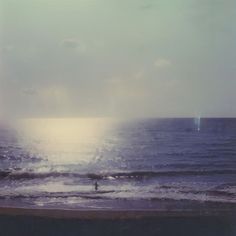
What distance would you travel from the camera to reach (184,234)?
Result: 82.2 inches

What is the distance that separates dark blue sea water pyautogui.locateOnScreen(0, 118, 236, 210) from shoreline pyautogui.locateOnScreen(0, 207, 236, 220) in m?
0.03

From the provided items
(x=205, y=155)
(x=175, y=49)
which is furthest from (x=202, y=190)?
(x=175, y=49)

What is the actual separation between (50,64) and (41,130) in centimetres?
34

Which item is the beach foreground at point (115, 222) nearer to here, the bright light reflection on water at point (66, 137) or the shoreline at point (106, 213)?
the shoreline at point (106, 213)

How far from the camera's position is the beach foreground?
2066mm

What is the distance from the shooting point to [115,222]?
2.07 m

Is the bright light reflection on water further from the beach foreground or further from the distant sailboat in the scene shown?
the distant sailboat

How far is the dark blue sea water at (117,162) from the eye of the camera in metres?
2.12

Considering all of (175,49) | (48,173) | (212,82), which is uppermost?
(175,49)

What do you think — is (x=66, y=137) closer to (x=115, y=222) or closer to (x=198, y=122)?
(x=115, y=222)

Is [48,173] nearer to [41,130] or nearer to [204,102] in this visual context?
[41,130]

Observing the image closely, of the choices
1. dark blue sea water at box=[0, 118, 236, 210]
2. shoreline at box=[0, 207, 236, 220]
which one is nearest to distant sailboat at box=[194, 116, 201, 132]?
dark blue sea water at box=[0, 118, 236, 210]

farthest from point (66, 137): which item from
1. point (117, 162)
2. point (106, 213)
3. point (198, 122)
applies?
point (198, 122)

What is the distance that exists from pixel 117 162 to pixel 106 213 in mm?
265
